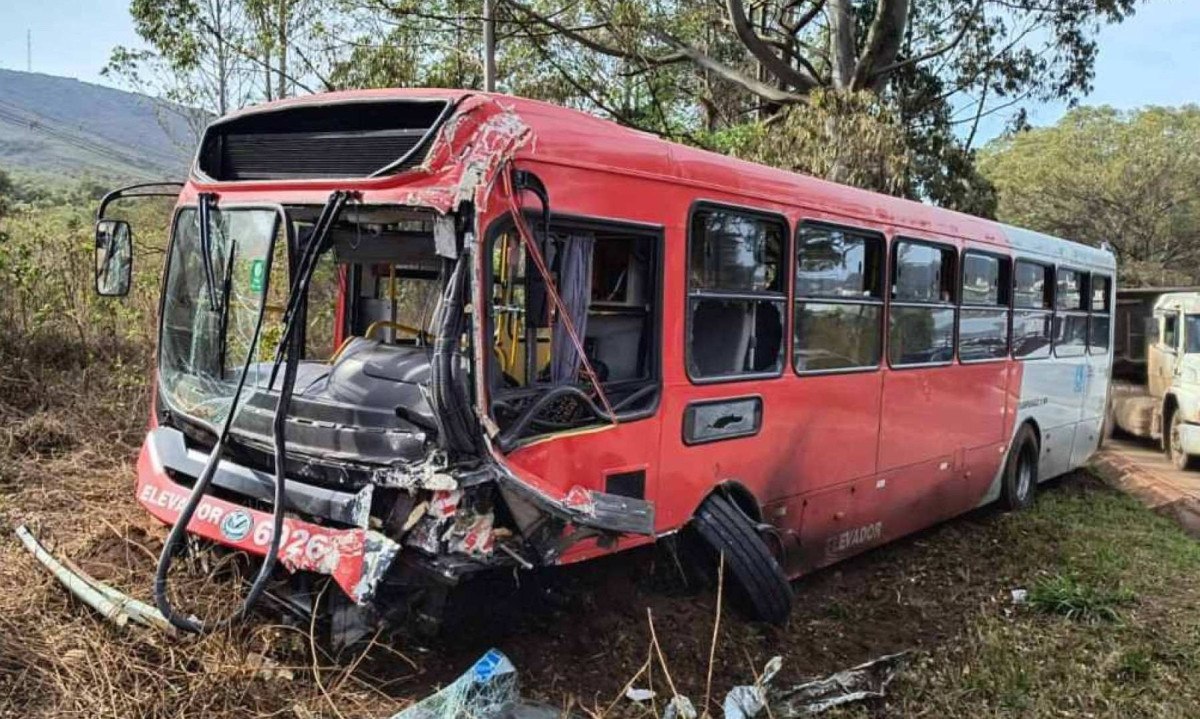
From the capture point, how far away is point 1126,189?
104 ft

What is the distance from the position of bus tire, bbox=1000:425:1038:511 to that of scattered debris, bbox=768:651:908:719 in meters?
4.92

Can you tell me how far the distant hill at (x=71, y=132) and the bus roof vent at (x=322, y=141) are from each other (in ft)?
75.8

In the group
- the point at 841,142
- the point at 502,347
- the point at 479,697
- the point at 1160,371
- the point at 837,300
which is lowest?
the point at 479,697

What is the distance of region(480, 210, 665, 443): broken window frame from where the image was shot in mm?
3916

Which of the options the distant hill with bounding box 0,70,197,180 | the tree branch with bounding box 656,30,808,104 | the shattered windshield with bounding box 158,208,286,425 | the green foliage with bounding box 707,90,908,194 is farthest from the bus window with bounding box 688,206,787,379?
the distant hill with bounding box 0,70,197,180

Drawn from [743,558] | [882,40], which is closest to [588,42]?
[882,40]

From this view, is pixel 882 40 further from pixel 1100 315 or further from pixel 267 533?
pixel 267 533

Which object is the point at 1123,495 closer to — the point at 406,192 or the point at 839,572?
the point at 839,572

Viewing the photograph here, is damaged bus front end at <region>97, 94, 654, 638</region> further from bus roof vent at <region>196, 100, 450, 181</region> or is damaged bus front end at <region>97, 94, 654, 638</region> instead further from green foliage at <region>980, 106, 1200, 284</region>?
green foliage at <region>980, 106, 1200, 284</region>

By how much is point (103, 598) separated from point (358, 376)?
1.51m

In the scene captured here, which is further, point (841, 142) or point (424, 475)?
point (841, 142)

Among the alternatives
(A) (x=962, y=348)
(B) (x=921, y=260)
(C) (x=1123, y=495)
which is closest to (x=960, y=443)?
(A) (x=962, y=348)

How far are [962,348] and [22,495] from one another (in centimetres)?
713

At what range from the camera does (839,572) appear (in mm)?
7199
